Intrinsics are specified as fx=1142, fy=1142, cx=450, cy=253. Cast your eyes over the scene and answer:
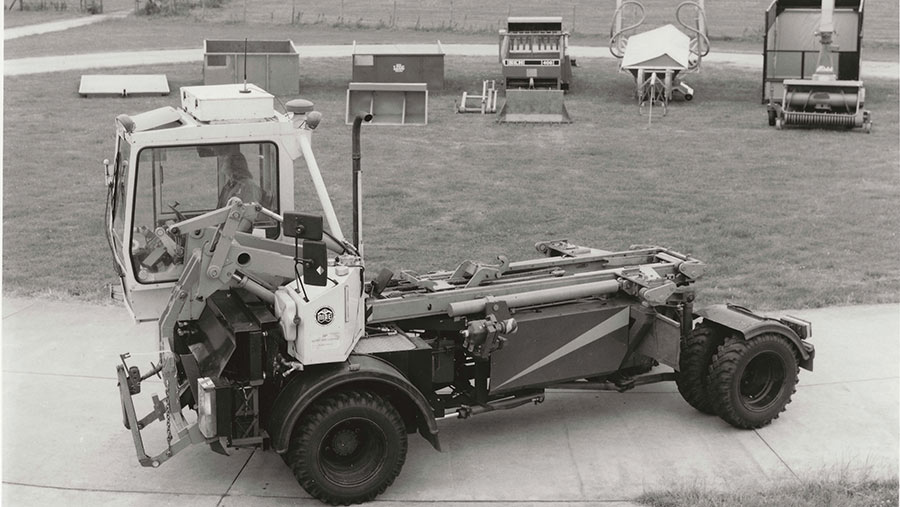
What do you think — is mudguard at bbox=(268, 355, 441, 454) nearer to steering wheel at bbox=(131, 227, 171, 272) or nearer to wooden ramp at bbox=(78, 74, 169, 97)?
steering wheel at bbox=(131, 227, 171, 272)

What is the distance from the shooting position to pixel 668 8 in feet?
138

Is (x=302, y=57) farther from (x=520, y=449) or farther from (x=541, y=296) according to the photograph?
(x=520, y=449)

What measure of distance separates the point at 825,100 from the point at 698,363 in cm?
1481

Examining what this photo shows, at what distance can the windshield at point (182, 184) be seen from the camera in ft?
23.5

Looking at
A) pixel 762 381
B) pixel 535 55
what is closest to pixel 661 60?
pixel 535 55

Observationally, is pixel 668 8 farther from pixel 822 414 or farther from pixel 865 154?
pixel 822 414

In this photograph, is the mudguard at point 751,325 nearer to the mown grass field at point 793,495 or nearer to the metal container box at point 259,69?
the mown grass field at point 793,495

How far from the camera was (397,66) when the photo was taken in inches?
962

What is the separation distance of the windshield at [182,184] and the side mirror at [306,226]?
1.03 m

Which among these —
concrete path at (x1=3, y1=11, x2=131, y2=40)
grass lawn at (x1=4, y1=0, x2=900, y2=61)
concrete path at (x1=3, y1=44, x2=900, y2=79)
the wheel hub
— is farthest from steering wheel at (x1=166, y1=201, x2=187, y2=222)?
concrete path at (x1=3, y1=11, x2=131, y2=40)

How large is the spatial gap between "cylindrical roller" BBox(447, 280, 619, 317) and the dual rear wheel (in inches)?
30.3

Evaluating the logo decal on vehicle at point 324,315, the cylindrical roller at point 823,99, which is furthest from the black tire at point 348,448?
the cylindrical roller at point 823,99

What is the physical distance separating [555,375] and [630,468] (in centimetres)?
81

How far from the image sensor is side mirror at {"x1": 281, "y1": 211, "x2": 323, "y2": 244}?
245 inches
